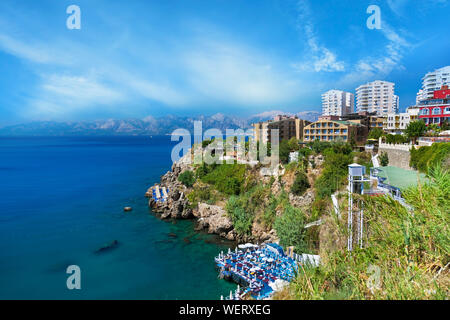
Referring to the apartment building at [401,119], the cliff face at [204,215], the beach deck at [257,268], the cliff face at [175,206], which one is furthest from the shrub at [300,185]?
the apartment building at [401,119]

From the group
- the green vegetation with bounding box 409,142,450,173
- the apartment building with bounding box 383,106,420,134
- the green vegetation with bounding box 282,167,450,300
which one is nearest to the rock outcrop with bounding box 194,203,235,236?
the green vegetation with bounding box 409,142,450,173

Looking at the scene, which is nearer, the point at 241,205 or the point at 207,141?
the point at 241,205

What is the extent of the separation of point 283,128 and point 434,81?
34.1 meters

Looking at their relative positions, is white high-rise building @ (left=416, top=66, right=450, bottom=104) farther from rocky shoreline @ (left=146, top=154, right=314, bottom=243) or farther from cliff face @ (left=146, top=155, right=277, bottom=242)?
cliff face @ (left=146, top=155, right=277, bottom=242)

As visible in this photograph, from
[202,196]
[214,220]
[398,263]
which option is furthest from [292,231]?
[202,196]

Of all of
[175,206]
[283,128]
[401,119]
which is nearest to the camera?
[175,206]

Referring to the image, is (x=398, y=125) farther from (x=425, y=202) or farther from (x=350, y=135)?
(x=425, y=202)

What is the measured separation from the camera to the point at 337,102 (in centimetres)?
6325

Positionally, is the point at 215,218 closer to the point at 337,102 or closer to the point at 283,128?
the point at 283,128

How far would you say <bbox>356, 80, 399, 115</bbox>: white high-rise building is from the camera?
56.6m
